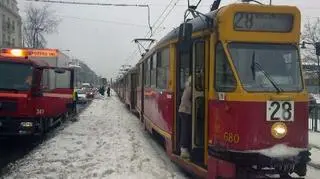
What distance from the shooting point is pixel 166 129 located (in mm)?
12859

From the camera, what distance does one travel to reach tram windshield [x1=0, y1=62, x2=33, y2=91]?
16.1 meters

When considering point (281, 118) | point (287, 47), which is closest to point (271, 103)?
point (281, 118)

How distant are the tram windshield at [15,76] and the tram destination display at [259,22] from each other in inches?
333

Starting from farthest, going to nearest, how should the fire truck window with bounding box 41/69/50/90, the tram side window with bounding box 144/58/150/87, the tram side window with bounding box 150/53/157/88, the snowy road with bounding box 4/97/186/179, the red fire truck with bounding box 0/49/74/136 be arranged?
the tram side window with bounding box 144/58/150/87, the fire truck window with bounding box 41/69/50/90, the red fire truck with bounding box 0/49/74/136, the tram side window with bounding box 150/53/157/88, the snowy road with bounding box 4/97/186/179

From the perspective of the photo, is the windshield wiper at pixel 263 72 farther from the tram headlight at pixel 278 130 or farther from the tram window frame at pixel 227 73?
the tram headlight at pixel 278 130

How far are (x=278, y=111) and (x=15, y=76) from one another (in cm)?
942

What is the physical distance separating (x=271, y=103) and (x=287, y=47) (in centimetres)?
114

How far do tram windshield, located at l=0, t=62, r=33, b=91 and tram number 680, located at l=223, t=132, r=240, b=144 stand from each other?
27.9 feet

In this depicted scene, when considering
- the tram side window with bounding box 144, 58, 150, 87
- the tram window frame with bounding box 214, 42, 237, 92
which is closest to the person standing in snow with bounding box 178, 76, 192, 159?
the tram window frame with bounding box 214, 42, 237, 92

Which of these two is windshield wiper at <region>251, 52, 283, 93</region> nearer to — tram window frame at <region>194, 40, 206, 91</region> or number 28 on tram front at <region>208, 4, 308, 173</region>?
number 28 on tram front at <region>208, 4, 308, 173</region>

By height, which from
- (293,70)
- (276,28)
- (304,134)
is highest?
(276,28)

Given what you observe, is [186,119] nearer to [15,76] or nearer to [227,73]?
[227,73]

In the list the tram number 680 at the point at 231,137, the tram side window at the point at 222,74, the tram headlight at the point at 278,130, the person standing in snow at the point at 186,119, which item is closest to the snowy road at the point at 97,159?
the person standing in snow at the point at 186,119

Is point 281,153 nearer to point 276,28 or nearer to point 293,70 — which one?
point 293,70
